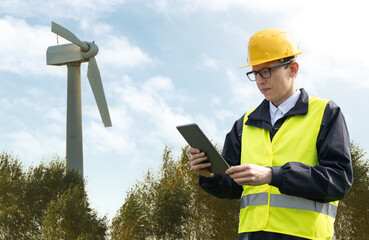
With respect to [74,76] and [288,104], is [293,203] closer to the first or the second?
[288,104]

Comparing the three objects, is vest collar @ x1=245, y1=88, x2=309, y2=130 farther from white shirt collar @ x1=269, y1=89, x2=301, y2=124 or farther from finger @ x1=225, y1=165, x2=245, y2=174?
finger @ x1=225, y1=165, x2=245, y2=174

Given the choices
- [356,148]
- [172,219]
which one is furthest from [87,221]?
[356,148]

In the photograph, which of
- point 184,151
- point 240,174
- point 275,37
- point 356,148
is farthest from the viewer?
point 184,151

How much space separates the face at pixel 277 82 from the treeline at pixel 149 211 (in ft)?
86.7

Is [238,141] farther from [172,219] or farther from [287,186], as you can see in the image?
[172,219]

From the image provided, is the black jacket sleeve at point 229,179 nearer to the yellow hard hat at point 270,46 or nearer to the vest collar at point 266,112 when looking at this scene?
the vest collar at point 266,112

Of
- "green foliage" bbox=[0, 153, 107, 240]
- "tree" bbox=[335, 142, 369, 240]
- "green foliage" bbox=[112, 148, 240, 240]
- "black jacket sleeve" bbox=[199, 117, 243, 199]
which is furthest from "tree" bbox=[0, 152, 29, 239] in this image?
"black jacket sleeve" bbox=[199, 117, 243, 199]

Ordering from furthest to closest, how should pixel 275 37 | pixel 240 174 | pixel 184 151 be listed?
pixel 184 151, pixel 275 37, pixel 240 174

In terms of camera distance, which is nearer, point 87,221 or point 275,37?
point 275,37

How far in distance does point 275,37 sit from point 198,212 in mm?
28527

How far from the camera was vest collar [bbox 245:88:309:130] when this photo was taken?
11.5ft

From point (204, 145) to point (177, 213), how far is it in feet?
94.1

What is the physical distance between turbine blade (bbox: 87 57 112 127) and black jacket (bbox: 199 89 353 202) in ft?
91.6

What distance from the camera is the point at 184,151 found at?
33312 mm
